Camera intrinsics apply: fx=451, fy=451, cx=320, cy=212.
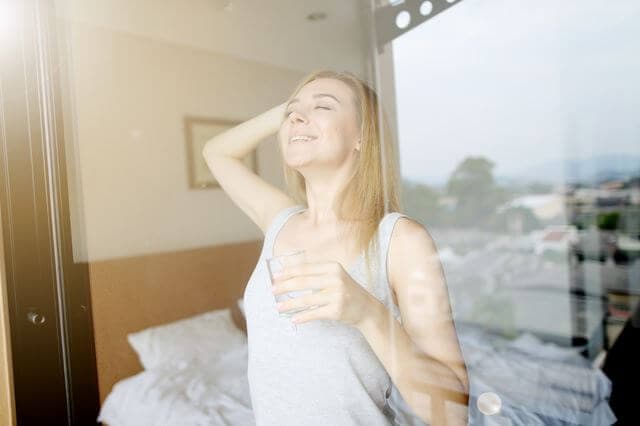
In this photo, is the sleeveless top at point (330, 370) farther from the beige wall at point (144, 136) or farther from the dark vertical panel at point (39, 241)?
the dark vertical panel at point (39, 241)

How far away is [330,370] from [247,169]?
0.45 meters

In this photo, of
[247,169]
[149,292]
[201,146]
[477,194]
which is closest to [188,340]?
[149,292]

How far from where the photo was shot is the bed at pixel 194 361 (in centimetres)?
119

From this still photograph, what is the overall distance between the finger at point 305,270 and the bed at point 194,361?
364 millimetres

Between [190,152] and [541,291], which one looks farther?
[541,291]

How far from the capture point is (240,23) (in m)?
1.04

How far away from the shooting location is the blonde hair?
70cm

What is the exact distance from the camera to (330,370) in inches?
26.7

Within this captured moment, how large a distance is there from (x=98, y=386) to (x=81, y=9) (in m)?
1.02

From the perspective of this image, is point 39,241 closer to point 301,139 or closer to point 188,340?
point 188,340

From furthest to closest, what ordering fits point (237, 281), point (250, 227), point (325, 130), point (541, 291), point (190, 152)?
point (541, 291) < point (190, 152) < point (237, 281) < point (250, 227) < point (325, 130)

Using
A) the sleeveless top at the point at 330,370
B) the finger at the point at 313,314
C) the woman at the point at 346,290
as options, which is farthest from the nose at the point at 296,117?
the finger at the point at 313,314

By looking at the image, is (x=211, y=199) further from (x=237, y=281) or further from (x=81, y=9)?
(x=81, y=9)

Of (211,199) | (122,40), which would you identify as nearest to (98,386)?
(211,199)
